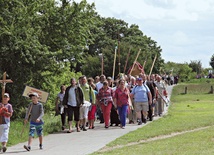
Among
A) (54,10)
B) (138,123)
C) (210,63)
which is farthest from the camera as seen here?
(210,63)

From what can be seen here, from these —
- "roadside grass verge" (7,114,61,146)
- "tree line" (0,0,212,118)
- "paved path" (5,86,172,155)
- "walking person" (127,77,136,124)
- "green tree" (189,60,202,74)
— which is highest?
"green tree" (189,60,202,74)

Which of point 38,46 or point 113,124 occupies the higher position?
point 38,46

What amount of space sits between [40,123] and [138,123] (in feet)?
21.9

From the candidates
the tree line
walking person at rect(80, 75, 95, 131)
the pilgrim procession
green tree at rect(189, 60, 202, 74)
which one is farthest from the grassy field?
green tree at rect(189, 60, 202, 74)

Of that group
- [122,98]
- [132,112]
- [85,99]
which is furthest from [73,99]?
[132,112]

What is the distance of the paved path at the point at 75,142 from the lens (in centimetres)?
1317

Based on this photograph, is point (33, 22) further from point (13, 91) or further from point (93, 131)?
point (93, 131)

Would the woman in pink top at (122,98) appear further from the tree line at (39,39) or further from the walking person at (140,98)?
the tree line at (39,39)

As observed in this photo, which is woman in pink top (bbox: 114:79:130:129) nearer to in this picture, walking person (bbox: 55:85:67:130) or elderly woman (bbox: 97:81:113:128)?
elderly woman (bbox: 97:81:113:128)

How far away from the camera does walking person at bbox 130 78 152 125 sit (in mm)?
20047

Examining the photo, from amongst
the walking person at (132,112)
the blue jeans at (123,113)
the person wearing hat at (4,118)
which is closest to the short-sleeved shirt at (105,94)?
the blue jeans at (123,113)

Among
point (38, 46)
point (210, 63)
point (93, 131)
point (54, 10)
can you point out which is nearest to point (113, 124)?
point (93, 131)

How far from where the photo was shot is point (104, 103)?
19.4 m

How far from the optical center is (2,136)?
13445 mm
